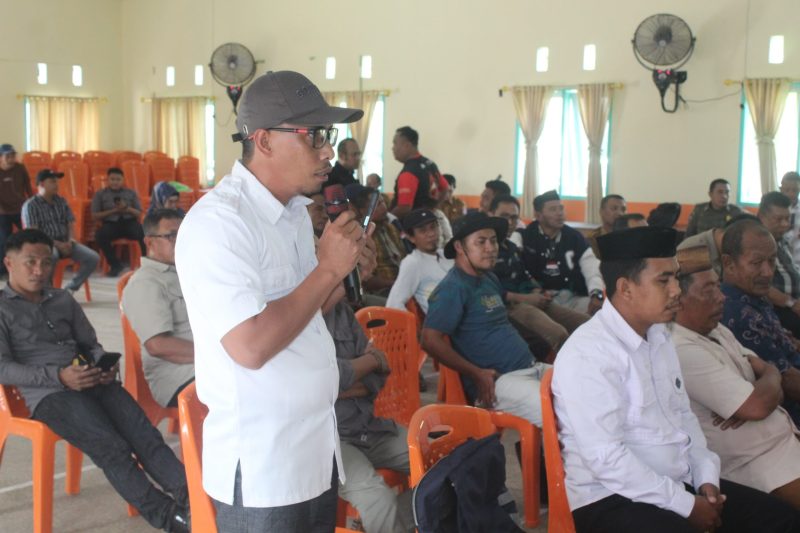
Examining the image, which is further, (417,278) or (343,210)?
(417,278)

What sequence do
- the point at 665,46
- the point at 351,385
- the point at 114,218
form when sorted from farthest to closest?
the point at 665,46, the point at 114,218, the point at 351,385

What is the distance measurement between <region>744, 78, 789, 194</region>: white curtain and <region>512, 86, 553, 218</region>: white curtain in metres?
2.75

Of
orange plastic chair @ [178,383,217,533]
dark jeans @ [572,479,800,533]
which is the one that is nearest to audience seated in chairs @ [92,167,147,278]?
orange plastic chair @ [178,383,217,533]

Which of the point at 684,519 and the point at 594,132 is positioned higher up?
the point at 594,132

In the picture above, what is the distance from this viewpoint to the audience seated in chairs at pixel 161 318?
2.98 meters

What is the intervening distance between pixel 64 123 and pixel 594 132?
35.0ft

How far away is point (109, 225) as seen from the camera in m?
9.17

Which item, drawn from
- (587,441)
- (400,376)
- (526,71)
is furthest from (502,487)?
(526,71)

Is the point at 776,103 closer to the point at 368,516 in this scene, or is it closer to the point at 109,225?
the point at 109,225

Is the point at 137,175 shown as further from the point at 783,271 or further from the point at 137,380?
the point at 783,271

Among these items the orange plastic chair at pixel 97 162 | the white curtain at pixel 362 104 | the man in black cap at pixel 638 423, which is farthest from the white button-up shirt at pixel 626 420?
the orange plastic chair at pixel 97 162

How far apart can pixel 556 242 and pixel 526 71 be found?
7258 millimetres

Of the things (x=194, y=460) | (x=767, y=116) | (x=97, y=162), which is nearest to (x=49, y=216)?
(x=194, y=460)

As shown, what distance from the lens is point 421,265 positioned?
4445 mm
